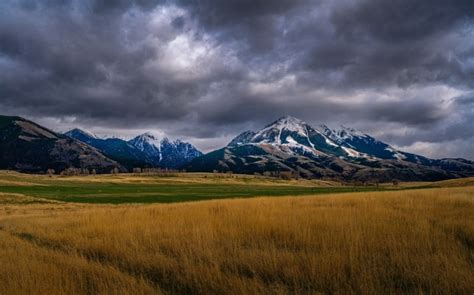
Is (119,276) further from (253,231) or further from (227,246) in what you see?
(253,231)

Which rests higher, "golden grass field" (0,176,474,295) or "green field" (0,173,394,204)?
"golden grass field" (0,176,474,295)

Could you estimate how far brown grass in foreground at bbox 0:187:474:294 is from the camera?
6.39m

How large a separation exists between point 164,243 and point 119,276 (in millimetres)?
3351

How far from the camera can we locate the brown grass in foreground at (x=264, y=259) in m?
6.39

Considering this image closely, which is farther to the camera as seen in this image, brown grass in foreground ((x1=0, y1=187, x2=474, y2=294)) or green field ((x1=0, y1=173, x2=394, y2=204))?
green field ((x1=0, y1=173, x2=394, y2=204))

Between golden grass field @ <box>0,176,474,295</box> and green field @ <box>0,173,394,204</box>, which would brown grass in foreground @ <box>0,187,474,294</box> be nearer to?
golden grass field @ <box>0,176,474,295</box>

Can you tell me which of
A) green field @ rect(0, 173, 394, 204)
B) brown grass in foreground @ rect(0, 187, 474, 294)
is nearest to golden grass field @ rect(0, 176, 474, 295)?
brown grass in foreground @ rect(0, 187, 474, 294)

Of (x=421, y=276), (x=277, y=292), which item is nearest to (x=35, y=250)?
(x=277, y=292)

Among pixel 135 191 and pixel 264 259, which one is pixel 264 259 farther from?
pixel 135 191

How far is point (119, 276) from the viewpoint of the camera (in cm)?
733

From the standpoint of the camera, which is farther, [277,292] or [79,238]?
[79,238]

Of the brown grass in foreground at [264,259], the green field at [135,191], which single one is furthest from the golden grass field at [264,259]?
the green field at [135,191]

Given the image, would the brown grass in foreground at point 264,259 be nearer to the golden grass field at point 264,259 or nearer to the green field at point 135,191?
the golden grass field at point 264,259

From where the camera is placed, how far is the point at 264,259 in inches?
310
